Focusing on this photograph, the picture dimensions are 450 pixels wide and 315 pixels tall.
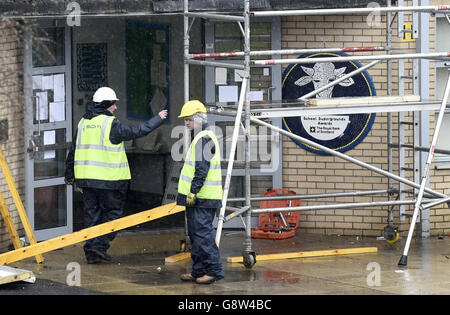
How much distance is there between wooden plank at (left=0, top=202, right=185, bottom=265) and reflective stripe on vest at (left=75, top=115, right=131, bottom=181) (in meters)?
0.59

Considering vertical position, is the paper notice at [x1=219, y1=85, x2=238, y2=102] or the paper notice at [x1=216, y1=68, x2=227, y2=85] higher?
the paper notice at [x1=216, y1=68, x2=227, y2=85]

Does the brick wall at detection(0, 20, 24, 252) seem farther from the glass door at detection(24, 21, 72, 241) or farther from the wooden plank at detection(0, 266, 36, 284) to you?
the wooden plank at detection(0, 266, 36, 284)

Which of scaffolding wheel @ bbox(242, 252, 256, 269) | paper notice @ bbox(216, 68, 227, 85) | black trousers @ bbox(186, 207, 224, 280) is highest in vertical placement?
paper notice @ bbox(216, 68, 227, 85)

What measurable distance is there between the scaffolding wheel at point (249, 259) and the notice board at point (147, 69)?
4.99m

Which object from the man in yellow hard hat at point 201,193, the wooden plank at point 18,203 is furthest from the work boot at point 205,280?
the wooden plank at point 18,203

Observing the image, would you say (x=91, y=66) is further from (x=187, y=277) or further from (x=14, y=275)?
(x=14, y=275)

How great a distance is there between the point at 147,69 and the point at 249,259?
5494 millimetres

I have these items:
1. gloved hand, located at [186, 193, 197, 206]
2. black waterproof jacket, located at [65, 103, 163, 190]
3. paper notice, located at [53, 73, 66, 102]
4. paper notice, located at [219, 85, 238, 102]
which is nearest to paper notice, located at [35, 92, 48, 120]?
paper notice, located at [53, 73, 66, 102]

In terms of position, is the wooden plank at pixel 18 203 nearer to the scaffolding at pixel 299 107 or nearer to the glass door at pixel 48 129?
the glass door at pixel 48 129

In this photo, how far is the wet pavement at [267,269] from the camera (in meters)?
9.92

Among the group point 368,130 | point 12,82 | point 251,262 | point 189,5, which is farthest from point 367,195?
point 12,82

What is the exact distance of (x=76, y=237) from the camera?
10516mm

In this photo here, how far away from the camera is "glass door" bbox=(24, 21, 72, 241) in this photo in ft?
39.4

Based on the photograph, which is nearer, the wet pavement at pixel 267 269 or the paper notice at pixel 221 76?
the wet pavement at pixel 267 269
